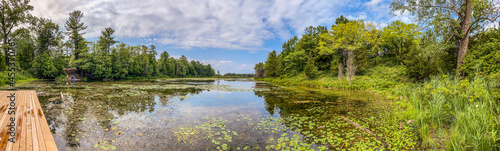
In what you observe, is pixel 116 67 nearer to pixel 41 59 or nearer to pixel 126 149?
pixel 41 59

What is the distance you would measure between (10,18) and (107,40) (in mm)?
18462

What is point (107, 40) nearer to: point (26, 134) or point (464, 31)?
point (26, 134)

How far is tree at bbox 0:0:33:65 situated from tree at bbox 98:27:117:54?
613 inches

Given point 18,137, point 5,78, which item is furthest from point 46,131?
point 5,78

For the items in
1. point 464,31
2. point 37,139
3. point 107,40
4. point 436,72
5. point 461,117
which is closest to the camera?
point 37,139

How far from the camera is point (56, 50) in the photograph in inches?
1642

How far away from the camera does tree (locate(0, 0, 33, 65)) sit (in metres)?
27.4

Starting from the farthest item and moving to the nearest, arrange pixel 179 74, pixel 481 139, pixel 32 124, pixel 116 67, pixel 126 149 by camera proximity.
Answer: pixel 179 74 → pixel 116 67 → pixel 32 124 → pixel 126 149 → pixel 481 139

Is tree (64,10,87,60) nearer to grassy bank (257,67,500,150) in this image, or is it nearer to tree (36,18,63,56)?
tree (36,18,63,56)

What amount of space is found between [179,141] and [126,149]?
51.7 inches

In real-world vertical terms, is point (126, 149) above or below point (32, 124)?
below

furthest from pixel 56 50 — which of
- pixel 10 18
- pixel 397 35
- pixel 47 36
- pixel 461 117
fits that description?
pixel 397 35

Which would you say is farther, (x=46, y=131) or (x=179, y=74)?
(x=179, y=74)

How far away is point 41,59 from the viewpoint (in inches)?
1384
